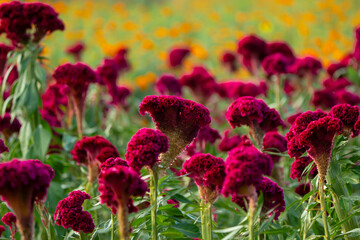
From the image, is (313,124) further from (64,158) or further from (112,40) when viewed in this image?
(112,40)

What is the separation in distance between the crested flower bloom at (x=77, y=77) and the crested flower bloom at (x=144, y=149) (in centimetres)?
159

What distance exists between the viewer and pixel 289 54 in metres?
4.75

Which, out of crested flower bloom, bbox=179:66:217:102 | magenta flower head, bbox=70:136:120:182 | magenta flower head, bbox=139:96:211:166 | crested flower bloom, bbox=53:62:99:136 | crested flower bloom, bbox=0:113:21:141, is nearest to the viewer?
magenta flower head, bbox=139:96:211:166

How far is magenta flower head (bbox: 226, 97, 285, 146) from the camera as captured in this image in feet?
7.13

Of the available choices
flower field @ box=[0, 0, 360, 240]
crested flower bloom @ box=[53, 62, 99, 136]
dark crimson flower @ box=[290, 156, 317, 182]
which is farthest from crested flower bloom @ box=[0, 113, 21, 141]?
dark crimson flower @ box=[290, 156, 317, 182]

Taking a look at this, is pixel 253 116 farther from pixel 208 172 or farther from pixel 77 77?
pixel 77 77

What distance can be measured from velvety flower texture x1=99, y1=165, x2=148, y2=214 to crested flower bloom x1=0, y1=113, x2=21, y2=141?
6.11 ft

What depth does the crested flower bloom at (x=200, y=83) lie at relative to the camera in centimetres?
460

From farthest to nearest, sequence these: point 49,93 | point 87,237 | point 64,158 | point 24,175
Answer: point 49,93, point 64,158, point 87,237, point 24,175

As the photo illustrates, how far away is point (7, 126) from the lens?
326 cm

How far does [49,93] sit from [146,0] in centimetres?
1380

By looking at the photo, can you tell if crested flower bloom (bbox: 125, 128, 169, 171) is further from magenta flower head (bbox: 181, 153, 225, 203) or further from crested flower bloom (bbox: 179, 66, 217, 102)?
crested flower bloom (bbox: 179, 66, 217, 102)

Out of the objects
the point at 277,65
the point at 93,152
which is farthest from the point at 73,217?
the point at 277,65

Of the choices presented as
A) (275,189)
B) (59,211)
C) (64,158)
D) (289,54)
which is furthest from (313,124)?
(289,54)
